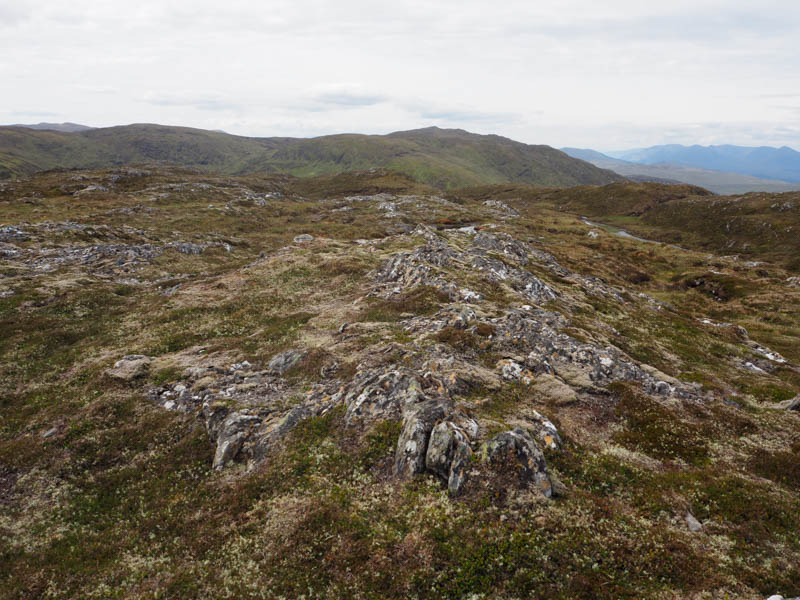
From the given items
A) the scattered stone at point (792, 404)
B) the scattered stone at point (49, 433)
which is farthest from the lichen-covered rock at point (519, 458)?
the scattered stone at point (49, 433)

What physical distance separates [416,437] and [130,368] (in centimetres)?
2704

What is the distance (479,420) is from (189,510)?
1584 cm

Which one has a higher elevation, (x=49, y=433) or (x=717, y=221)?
(x=717, y=221)

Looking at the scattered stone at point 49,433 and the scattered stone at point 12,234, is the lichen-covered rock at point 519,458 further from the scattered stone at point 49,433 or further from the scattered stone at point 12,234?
the scattered stone at point 12,234

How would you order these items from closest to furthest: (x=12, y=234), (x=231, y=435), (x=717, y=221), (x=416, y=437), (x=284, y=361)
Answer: (x=416, y=437)
(x=231, y=435)
(x=284, y=361)
(x=12, y=234)
(x=717, y=221)

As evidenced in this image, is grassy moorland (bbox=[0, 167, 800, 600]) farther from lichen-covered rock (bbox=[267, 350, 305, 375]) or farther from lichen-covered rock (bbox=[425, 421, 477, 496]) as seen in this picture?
lichen-covered rock (bbox=[267, 350, 305, 375])

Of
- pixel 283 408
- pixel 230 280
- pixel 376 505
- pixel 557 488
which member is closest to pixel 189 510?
pixel 283 408

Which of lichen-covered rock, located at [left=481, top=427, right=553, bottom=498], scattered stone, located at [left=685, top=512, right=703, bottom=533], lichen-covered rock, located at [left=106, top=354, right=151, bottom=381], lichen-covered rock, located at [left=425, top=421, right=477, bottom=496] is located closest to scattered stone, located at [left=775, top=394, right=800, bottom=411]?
scattered stone, located at [left=685, top=512, right=703, bottom=533]

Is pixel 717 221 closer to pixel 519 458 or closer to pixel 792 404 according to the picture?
pixel 792 404

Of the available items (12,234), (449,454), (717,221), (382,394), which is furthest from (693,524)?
(717,221)

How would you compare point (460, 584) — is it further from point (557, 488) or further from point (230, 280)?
point (230, 280)

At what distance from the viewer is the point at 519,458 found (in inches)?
671

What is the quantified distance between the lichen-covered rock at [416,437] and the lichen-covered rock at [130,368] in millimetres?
24654

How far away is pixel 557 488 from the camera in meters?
16.6
